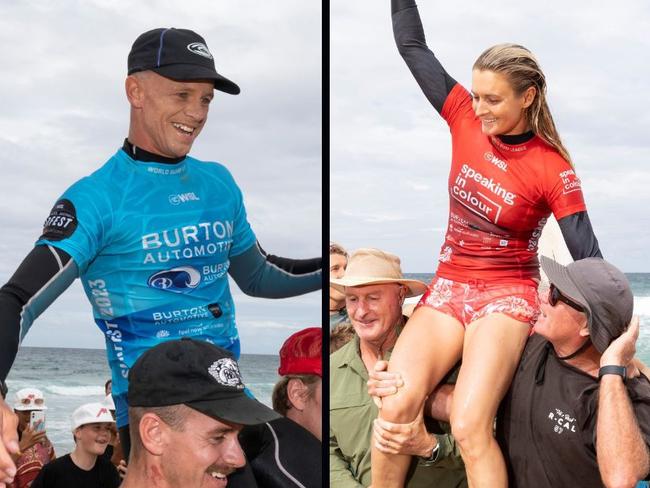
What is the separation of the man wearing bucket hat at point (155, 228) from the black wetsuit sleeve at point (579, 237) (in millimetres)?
1002

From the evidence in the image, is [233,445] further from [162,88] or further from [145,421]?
[162,88]

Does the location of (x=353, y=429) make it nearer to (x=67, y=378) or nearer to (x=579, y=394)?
(x=579, y=394)

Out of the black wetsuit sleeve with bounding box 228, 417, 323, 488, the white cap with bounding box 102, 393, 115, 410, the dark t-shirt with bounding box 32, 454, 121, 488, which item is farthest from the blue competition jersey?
the black wetsuit sleeve with bounding box 228, 417, 323, 488

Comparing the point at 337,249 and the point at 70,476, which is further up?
the point at 337,249

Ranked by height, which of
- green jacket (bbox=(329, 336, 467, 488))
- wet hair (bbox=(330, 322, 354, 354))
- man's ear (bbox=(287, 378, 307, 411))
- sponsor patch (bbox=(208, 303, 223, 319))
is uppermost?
sponsor patch (bbox=(208, 303, 223, 319))

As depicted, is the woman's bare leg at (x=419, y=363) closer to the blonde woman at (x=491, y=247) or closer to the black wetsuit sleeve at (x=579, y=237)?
the blonde woman at (x=491, y=247)

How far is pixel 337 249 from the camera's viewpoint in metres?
3.56

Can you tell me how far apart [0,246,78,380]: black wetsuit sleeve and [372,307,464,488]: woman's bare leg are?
1077 millimetres

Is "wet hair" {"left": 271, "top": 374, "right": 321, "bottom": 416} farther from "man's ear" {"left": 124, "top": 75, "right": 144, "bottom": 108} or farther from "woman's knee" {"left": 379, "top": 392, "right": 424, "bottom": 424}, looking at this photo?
"man's ear" {"left": 124, "top": 75, "right": 144, "bottom": 108}

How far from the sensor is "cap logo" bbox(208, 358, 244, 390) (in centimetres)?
238

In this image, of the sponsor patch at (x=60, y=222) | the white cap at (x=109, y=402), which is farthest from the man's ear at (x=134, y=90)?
the white cap at (x=109, y=402)

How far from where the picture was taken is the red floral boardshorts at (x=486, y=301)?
10.1 feet

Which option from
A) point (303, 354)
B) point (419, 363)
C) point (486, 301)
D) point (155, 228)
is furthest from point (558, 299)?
point (155, 228)

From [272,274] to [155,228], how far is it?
45 cm
